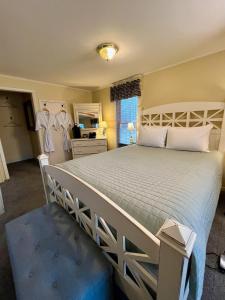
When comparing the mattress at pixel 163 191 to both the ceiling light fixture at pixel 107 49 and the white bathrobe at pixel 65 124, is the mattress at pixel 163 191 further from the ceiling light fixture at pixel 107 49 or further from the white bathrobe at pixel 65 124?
the white bathrobe at pixel 65 124

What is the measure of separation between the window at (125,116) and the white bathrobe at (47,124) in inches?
72.2

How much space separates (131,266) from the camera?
73 cm

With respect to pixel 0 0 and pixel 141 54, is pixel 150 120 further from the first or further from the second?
pixel 0 0

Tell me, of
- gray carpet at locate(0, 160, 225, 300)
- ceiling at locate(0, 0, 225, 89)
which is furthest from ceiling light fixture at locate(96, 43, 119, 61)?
gray carpet at locate(0, 160, 225, 300)

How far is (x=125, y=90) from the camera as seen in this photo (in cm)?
340

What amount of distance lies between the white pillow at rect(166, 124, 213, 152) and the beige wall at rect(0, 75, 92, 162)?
10.4 feet

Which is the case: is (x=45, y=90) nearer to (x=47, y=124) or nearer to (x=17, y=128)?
(x=47, y=124)

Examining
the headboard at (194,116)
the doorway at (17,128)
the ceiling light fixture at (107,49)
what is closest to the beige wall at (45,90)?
the doorway at (17,128)

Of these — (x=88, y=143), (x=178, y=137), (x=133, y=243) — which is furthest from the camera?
(x=88, y=143)

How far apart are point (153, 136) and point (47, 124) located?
2803mm

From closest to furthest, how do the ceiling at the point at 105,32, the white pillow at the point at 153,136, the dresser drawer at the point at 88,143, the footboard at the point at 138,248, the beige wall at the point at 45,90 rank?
the footboard at the point at 138,248, the ceiling at the point at 105,32, the white pillow at the point at 153,136, the beige wall at the point at 45,90, the dresser drawer at the point at 88,143

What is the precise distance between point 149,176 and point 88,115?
3.42 meters

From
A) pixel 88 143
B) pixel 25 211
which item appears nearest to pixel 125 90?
pixel 88 143

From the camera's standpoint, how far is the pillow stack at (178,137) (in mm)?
2043
